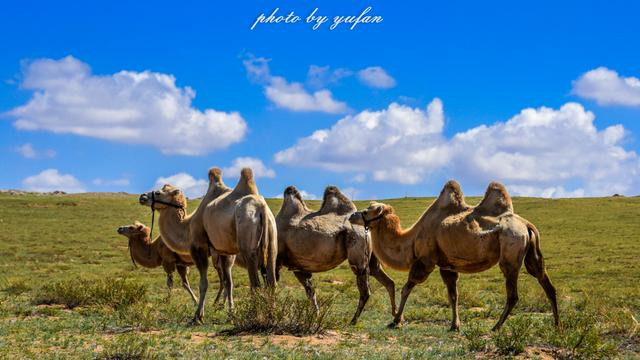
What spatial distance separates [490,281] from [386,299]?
8445 mm

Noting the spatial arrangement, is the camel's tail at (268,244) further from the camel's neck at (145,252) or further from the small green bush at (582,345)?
the camel's neck at (145,252)

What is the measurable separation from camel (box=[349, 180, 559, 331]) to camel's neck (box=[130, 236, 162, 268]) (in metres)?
7.04

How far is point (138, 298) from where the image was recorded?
13367 mm

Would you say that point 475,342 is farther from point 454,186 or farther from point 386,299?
point 386,299

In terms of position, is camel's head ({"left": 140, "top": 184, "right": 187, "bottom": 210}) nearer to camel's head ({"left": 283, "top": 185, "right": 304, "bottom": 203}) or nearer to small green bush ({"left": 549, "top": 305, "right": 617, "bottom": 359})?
camel's head ({"left": 283, "top": 185, "right": 304, "bottom": 203})

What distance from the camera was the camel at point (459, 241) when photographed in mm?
11484

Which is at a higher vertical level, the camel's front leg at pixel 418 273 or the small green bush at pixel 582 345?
the camel's front leg at pixel 418 273

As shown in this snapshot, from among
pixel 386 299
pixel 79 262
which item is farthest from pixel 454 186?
pixel 79 262

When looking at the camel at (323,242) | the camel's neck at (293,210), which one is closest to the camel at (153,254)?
the camel's neck at (293,210)

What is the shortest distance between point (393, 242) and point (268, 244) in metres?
2.56

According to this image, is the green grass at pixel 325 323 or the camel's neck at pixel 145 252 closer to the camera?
the green grass at pixel 325 323

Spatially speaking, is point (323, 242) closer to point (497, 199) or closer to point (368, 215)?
point (368, 215)

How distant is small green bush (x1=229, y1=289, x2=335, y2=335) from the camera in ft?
34.0

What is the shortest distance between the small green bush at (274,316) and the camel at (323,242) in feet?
7.07
